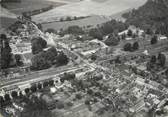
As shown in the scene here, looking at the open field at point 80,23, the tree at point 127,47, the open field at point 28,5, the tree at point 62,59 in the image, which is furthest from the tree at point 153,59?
the open field at point 28,5

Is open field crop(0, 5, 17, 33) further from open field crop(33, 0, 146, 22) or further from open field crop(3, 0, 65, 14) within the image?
open field crop(33, 0, 146, 22)

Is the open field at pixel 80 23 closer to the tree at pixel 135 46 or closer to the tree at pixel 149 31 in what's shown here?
the tree at pixel 149 31

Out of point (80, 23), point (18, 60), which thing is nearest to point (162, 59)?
point (18, 60)

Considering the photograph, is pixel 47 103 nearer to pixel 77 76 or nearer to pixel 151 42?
pixel 77 76

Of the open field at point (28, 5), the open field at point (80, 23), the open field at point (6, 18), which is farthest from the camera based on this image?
the open field at point (28, 5)

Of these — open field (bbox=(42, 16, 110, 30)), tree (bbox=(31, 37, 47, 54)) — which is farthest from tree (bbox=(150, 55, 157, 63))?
open field (bbox=(42, 16, 110, 30))

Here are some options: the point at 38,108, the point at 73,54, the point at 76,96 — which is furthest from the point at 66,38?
the point at 38,108

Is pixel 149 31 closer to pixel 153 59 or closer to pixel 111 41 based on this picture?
pixel 111 41
